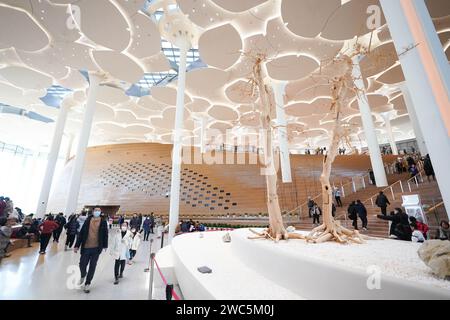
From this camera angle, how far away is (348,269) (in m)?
1.31

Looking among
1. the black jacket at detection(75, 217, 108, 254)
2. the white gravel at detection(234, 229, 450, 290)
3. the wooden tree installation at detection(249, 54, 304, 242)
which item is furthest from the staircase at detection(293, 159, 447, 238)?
the black jacket at detection(75, 217, 108, 254)

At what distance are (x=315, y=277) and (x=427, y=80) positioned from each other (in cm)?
248

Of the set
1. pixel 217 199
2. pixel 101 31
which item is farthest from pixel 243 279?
pixel 217 199

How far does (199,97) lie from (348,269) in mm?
15622

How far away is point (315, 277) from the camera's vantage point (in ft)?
4.89

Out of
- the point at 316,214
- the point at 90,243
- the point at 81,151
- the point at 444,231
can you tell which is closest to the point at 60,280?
the point at 90,243

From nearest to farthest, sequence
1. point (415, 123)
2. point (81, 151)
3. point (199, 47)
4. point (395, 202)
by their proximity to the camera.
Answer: point (395, 202), point (199, 47), point (81, 151), point (415, 123)

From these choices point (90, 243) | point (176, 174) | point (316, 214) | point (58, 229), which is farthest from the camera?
point (176, 174)

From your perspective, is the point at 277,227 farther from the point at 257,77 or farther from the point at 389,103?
the point at 389,103

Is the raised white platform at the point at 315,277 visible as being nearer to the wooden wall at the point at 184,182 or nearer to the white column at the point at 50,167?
the wooden wall at the point at 184,182

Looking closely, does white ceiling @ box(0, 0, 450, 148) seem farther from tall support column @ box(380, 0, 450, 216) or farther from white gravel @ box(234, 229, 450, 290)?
white gravel @ box(234, 229, 450, 290)

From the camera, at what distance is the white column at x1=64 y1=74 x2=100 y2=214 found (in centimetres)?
1140

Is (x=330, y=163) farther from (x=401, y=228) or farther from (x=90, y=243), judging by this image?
(x=90, y=243)

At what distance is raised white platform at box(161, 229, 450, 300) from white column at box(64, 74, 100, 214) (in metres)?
12.0
